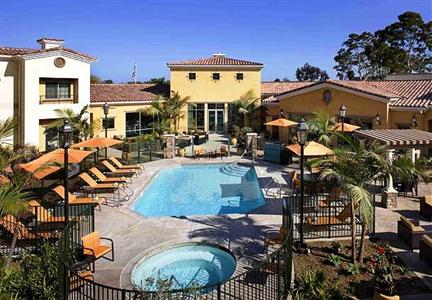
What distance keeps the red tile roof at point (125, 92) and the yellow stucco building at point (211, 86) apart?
2377 millimetres

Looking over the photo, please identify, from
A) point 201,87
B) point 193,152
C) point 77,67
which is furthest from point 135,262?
point 201,87

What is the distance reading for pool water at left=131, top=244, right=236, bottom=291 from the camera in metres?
10.9

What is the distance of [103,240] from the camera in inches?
531

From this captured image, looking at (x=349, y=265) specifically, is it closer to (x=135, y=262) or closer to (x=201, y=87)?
(x=135, y=262)

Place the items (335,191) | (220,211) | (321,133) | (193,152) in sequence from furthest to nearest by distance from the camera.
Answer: (193,152) → (321,133) → (220,211) → (335,191)

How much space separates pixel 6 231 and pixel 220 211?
8703 millimetres

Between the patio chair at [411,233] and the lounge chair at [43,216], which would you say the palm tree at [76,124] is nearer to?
the lounge chair at [43,216]

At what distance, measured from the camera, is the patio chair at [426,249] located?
10.9 m

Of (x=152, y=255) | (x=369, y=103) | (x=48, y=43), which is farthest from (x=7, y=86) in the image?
(x=369, y=103)

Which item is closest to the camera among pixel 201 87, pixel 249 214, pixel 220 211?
pixel 249 214

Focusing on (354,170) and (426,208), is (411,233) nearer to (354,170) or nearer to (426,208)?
(354,170)

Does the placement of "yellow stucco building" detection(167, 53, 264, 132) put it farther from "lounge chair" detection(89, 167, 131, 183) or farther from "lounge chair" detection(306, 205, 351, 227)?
"lounge chair" detection(306, 205, 351, 227)

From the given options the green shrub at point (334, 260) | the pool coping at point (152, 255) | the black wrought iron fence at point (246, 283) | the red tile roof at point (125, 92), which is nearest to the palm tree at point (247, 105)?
the red tile roof at point (125, 92)

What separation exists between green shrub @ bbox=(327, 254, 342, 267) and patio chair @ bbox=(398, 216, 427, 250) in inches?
98.2
